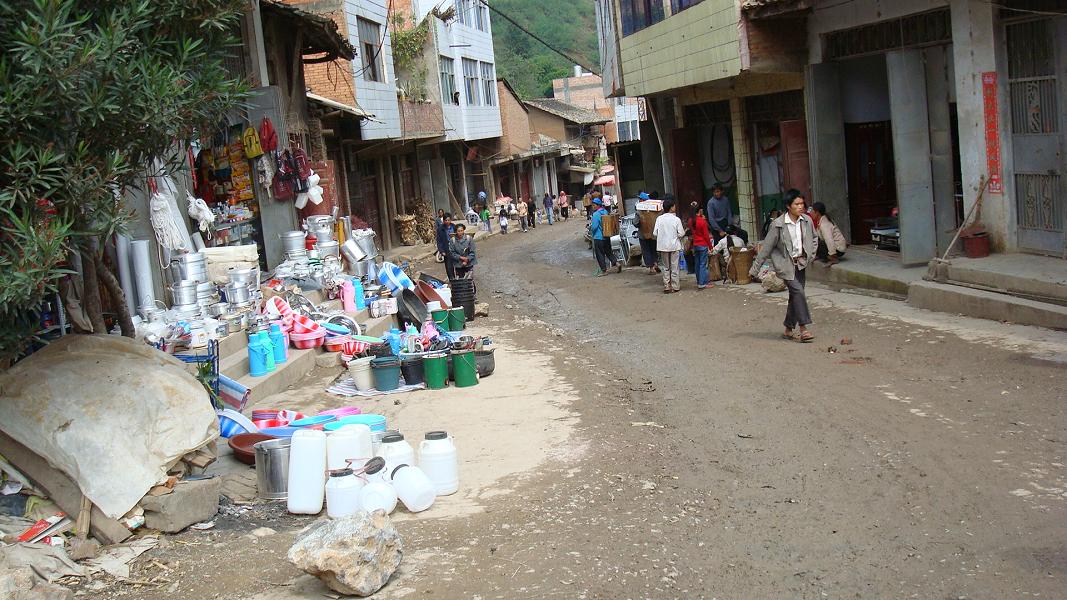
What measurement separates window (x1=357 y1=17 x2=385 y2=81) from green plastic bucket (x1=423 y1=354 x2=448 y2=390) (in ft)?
68.3

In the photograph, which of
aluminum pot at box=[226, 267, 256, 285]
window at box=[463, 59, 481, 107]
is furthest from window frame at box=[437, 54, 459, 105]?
aluminum pot at box=[226, 267, 256, 285]

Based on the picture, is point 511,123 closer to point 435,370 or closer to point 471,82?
point 471,82

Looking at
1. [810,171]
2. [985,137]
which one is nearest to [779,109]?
[810,171]

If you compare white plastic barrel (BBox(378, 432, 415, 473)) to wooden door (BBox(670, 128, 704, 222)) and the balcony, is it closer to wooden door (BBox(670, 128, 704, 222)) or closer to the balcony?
wooden door (BBox(670, 128, 704, 222))

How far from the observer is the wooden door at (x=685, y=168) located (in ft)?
84.6

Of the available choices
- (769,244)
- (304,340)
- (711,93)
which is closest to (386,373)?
(304,340)

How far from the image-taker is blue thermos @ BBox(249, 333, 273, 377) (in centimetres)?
1096

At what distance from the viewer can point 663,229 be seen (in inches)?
710

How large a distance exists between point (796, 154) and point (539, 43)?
84.5m

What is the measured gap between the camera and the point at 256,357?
10984 mm

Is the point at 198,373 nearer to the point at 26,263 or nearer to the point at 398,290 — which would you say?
the point at 26,263

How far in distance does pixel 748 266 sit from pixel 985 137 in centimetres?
526

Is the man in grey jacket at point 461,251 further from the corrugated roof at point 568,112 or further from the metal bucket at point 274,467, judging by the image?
the corrugated roof at point 568,112

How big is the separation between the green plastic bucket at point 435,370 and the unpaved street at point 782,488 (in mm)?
896
